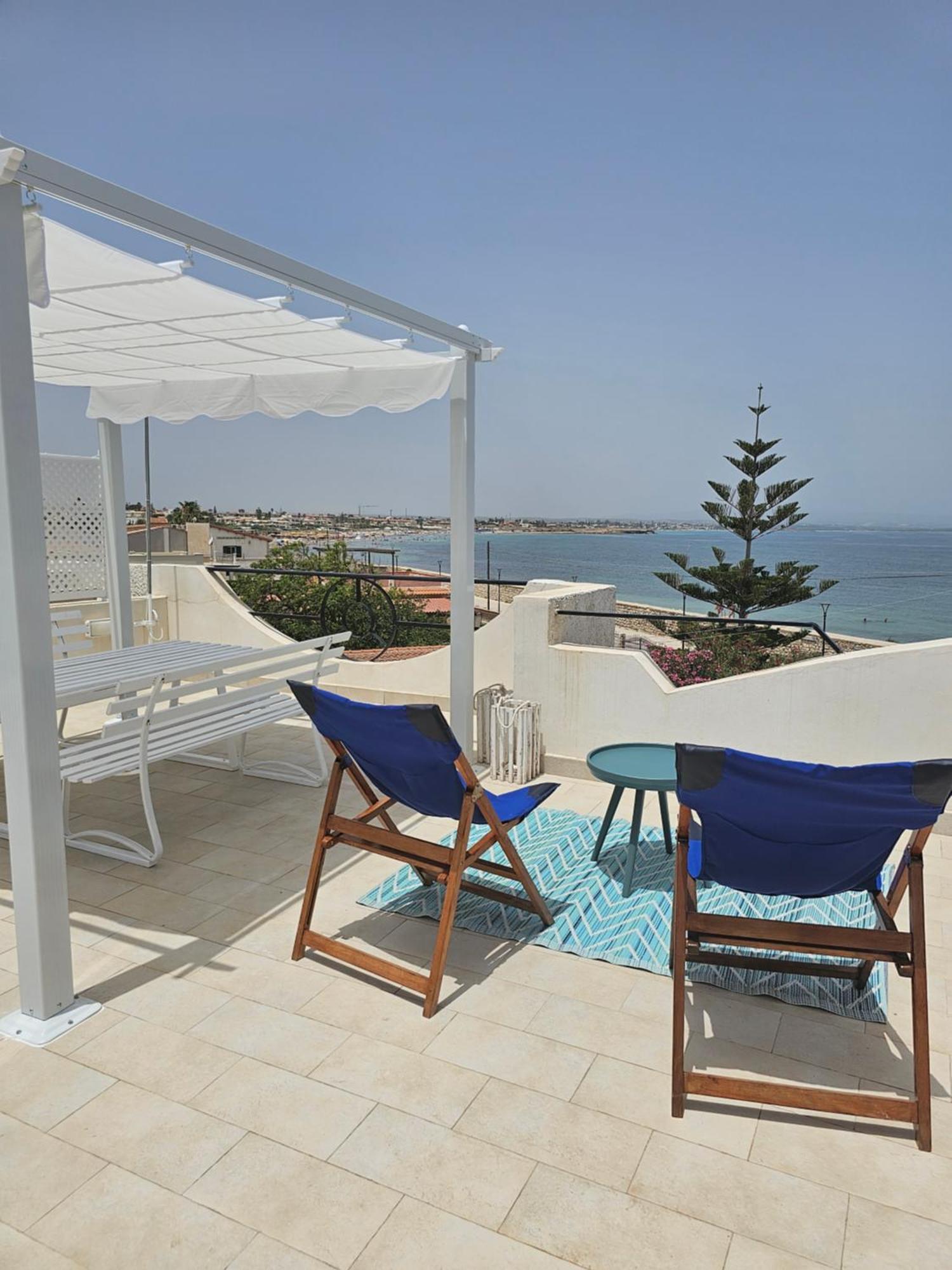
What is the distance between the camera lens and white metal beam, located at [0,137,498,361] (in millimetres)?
2195

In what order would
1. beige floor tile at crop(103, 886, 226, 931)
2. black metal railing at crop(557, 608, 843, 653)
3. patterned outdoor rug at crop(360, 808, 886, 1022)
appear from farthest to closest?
black metal railing at crop(557, 608, 843, 653)
beige floor tile at crop(103, 886, 226, 931)
patterned outdoor rug at crop(360, 808, 886, 1022)

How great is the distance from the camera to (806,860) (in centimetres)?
229

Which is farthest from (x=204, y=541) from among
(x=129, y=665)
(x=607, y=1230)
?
(x=607, y=1230)

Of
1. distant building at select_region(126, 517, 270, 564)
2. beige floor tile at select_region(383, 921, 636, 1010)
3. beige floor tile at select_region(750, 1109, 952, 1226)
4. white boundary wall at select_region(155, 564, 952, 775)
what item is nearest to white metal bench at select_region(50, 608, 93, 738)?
white boundary wall at select_region(155, 564, 952, 775)

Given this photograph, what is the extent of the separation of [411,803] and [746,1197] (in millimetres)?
1473

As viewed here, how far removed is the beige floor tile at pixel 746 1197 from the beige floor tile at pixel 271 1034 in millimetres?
889

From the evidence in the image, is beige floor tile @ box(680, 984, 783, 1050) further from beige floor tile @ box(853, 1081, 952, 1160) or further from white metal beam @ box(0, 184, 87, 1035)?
white metal beam @ box(0, 184, 87, 1035)

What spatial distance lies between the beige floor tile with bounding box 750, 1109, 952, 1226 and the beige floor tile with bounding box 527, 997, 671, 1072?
13.1 inches

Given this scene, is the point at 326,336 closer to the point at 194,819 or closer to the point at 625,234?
the point at 194,819

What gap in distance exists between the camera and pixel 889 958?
2188 mm

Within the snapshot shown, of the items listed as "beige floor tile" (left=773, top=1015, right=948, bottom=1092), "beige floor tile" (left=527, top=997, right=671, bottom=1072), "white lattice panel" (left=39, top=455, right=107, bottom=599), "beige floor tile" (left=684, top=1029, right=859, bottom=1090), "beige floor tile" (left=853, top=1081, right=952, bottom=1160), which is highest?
"white lattice panel" (left=39, top=455, right=107, bottom=599)

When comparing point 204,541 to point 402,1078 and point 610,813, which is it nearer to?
point 610,813

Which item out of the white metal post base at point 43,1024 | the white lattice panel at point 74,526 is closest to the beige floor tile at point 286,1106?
the white metal post base at point 43,1024

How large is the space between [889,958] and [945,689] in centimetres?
227
